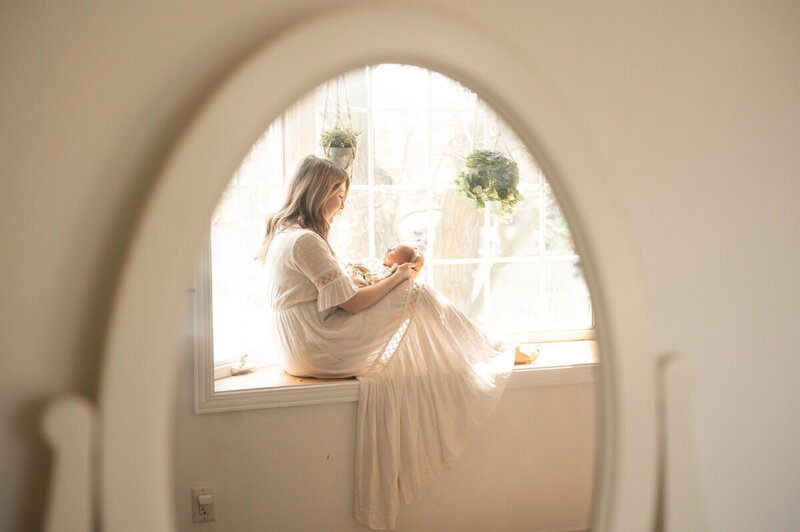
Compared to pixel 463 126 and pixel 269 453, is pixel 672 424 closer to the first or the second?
pixel 269 453

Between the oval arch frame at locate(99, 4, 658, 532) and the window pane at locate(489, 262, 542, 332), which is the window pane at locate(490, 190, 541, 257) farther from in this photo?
the oval arch frame at locate(99, 4, 658, 532)

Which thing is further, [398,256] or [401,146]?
[401,146]

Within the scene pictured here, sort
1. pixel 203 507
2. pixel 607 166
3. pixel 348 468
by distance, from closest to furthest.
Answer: pixel 607 166
pixel 203 507
pixel 348 468

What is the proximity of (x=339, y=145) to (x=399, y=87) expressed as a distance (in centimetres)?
38

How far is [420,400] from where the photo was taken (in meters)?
1.20

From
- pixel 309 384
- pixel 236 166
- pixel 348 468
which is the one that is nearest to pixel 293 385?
pixel 309 384


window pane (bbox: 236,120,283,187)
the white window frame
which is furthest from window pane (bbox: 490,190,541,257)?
window pane (bbox: 236,120,283,187)

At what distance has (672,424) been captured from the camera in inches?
26.6

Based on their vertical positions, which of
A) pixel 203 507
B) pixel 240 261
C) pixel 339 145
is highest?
pixel 339 145

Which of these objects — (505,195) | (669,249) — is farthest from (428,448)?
(669,249)

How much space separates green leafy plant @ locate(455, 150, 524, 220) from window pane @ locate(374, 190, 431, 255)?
27 centimetres

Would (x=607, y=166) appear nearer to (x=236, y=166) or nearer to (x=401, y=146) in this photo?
(x=236, y=166)

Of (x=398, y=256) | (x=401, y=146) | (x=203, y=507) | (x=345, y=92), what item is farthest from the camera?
(x=401, y=146)

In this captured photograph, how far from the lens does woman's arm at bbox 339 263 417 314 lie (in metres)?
1.19
